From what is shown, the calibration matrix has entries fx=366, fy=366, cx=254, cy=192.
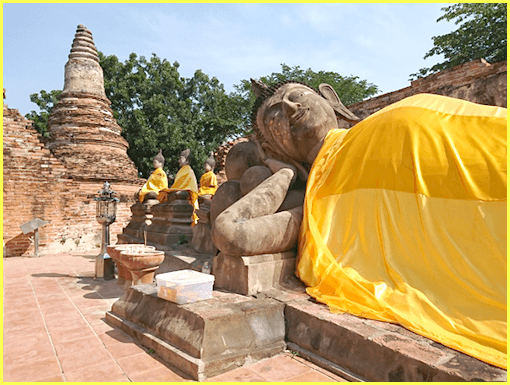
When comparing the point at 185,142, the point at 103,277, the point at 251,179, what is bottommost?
the point at 103,277

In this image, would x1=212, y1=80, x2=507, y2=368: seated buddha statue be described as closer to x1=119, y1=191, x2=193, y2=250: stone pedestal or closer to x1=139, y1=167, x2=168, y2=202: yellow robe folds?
x1=119, y1=191, x2=193, y2=250: stone pedestal

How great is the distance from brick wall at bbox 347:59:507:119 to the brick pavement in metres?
6.04

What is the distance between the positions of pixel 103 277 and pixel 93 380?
328 centimetres

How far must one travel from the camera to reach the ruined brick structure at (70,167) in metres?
8.49

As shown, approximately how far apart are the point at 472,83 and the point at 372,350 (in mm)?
6305

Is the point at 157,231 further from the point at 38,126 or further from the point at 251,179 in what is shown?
the point at 38,126

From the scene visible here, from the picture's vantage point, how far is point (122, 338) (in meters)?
2.72

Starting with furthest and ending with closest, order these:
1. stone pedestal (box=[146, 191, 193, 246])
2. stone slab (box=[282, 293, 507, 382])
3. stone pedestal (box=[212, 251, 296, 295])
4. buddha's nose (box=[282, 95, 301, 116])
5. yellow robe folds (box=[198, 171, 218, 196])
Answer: yellow robe folds (box=[198, 171, 218, 196]) → stone pedestal (box=[146, 191, 193, 246]) → buddha's nose (box=[282, 95, 301, 116]) → stone pedestal (box=[212, 251, 296, 295]) → stone slab (box=[282, 293, 507, 382])

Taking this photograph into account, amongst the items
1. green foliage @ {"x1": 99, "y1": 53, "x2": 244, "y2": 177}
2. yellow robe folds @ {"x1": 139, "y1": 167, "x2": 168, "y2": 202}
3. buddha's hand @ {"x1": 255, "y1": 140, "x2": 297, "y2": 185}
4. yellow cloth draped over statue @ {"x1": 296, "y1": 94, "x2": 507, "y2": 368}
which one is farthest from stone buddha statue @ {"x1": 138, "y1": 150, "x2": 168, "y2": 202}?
green foliage @ {"x1": 99, "y1": 53, "x2": 244, "y2": 177}

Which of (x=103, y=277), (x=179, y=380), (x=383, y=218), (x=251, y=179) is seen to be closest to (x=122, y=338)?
(x=179, y=380)

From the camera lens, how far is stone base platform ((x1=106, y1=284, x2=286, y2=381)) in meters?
2.11

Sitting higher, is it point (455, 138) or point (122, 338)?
point (455, 138)

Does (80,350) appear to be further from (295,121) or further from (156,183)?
(156,183)

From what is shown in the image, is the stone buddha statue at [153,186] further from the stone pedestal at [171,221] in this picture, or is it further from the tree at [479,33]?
the tree at [479,33]
